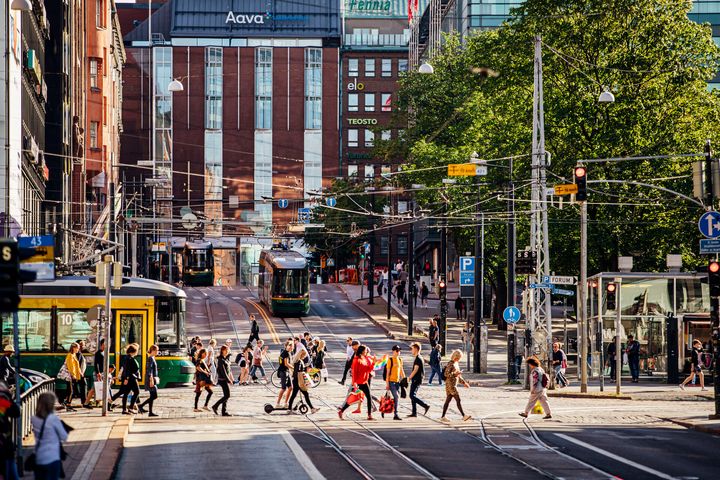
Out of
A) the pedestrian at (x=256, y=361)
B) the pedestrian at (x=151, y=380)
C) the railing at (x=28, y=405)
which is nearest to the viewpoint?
the railing at (x=28, y=405)

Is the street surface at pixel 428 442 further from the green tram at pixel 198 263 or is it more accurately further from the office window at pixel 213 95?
the office window at pixel 213 95

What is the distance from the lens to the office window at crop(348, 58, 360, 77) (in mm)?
154000

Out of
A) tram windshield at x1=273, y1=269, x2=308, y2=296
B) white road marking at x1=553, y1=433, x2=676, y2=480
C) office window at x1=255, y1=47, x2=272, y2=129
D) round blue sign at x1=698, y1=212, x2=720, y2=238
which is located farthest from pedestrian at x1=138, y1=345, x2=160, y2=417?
office window at x1=255, y1=47, x2=272, y2=129

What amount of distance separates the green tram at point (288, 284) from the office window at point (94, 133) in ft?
62.2

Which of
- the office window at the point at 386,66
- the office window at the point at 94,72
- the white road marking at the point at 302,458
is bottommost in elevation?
the white road marking at the point at 302,458

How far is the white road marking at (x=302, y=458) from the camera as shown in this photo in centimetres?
1925

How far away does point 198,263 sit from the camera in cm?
9294

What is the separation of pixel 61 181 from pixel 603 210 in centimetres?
2693

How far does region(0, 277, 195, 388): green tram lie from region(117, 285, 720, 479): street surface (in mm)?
1904

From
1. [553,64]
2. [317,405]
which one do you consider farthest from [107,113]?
[317,405]

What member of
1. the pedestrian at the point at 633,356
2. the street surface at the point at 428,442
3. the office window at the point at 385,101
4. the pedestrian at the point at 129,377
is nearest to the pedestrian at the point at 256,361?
the street surface at the point at 428,442

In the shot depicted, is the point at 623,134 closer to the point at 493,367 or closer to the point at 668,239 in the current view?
the point at 668,239

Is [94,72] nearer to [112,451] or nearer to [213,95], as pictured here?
[213,95]

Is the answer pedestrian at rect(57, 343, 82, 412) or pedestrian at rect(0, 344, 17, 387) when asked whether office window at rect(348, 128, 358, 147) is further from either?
pedestrian at rect(0, 344, 17, 387)
